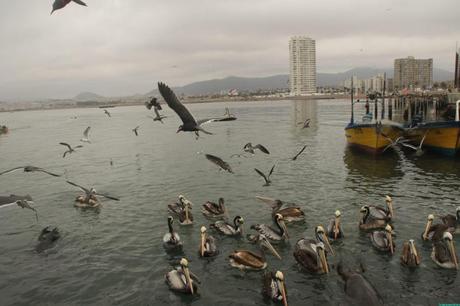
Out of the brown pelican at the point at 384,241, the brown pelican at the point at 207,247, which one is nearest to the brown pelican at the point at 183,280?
the brown pelican at the point at 207,247

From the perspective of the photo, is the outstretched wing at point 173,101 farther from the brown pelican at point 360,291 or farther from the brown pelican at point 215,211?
the brown pelican at point 215,211

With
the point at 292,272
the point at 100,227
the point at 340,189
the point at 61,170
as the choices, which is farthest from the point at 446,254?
the point at 61,170

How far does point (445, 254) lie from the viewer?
13977 mm

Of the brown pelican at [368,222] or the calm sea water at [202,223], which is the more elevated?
the brown pelican at [368,222]

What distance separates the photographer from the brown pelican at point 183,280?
500 inches

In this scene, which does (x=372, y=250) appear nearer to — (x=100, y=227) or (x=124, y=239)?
(x=124, y=239)

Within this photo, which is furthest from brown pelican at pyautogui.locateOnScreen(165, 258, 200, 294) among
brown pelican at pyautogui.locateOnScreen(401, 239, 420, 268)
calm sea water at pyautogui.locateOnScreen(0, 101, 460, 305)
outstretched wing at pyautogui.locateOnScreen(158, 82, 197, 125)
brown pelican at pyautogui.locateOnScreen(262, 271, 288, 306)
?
brown pelican at pyautogui.locateOnScreen(401, 239, 420, 268)

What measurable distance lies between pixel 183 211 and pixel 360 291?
33.4 ft

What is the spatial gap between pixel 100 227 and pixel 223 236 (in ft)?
21.3

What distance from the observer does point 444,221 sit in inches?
666

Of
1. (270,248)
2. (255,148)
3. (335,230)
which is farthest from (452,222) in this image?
(255,148)

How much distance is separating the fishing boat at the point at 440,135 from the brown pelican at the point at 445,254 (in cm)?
1895

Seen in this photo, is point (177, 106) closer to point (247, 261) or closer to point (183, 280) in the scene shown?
point (183, 280)

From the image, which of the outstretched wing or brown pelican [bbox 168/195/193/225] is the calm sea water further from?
the outstretched wing
